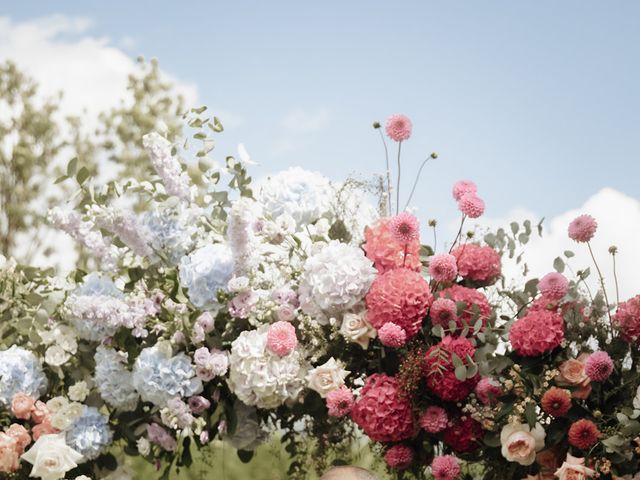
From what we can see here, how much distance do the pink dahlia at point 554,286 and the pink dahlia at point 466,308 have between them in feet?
0.78

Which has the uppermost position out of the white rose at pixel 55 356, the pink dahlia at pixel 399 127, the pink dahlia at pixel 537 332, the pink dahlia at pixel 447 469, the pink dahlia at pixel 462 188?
the pink dahlia at pixel 399 127

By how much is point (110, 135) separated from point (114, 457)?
28.4ft

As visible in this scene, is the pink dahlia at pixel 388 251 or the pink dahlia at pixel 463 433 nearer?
the pink dahlia at pixel 463 433

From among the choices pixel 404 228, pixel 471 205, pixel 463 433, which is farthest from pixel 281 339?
pixel 471 205

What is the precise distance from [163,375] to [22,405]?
87cm

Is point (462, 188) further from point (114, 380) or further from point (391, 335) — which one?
→ point (114, 380)

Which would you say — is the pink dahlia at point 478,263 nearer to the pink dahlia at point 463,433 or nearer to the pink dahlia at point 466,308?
the pink dahlia at point 466,308

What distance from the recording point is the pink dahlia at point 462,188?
367 centimetres

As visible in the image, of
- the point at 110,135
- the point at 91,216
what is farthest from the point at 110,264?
the point at 110,135

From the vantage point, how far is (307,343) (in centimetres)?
368

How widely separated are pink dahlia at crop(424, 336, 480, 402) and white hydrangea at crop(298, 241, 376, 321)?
1.29 ft

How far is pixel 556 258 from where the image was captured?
3629 mm

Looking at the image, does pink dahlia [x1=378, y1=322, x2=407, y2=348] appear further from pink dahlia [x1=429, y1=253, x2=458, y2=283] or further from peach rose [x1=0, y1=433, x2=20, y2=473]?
peach rose [x1=0, y1=433, x2=20, y2=473]

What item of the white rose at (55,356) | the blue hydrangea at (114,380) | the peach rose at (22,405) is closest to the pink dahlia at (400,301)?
the blue hydrangea at (114,380)
